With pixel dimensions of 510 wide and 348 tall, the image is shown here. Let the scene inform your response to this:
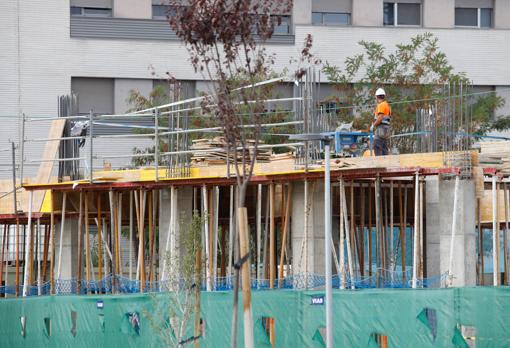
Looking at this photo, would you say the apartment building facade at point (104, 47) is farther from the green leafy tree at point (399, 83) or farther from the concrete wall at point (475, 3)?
the green leafy tree at point (399, 83)

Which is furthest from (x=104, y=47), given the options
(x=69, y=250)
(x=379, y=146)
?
(x=379, y=146)

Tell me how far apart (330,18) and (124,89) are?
8.84m

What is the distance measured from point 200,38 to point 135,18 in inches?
1246

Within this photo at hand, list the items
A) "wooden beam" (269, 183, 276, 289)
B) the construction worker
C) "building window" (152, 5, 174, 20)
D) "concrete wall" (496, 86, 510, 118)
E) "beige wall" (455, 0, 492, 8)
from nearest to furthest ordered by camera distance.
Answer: "wooden beam" (269, 183, 276, 289) → the construction worker → "building window" (152, 5, 174, 20) → "concrete wall" (496, 86, 510, 118) → "beige wall" (455, 0, 492, 8)

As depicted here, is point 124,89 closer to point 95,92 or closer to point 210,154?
point 95,92

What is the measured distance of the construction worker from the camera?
27828mm

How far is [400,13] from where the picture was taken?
5478 centimetres

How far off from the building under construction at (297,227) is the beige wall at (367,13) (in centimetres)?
2027

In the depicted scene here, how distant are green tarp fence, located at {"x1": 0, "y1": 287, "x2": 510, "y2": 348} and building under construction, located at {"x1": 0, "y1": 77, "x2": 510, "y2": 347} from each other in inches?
0.9

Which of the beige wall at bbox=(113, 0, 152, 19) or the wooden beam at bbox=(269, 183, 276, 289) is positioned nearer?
the wooden beam at bbox=(269, 183, 276, 289)

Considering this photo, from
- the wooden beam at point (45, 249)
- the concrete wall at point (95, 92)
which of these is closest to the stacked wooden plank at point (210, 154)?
the wooden beam at point (45, 249)

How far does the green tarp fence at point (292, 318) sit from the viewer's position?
887 inches

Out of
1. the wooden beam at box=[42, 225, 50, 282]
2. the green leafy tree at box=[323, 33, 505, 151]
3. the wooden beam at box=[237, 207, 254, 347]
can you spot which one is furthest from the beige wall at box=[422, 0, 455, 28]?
the wooden beam at box=[237, 207, 254, 347]

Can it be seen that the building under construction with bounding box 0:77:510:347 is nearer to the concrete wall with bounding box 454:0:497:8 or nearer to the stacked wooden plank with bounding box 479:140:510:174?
the stacked wooden plank with bounding box 479:140:510:174
